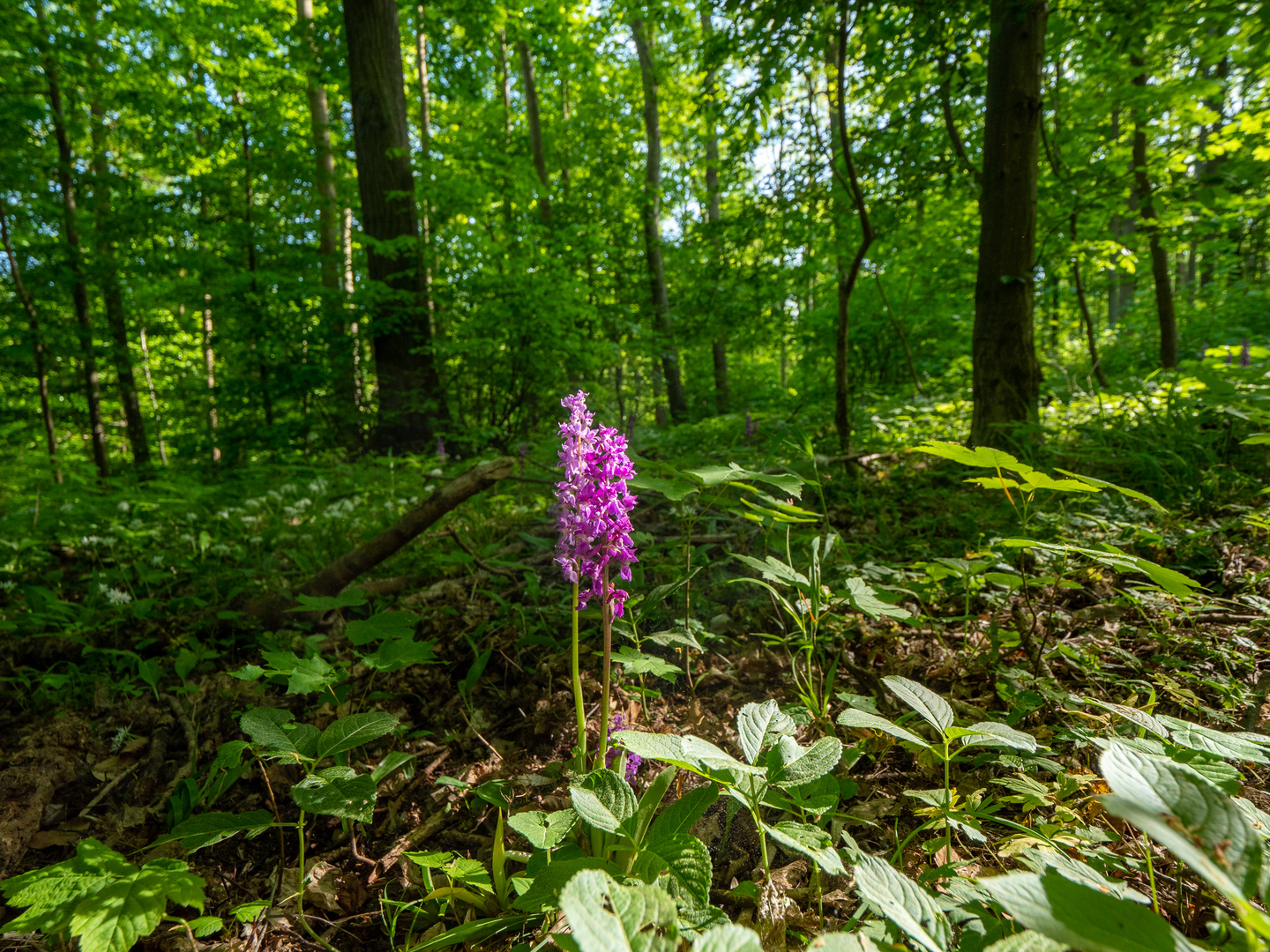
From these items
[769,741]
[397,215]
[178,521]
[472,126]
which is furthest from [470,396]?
[472,126]

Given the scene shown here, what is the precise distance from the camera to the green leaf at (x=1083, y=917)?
588 mm

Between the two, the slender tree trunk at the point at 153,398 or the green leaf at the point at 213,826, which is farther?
the slender tree trunk at the point at 153,398

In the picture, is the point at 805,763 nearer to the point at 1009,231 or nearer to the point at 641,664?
the point at 641,664

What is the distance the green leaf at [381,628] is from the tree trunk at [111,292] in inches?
313

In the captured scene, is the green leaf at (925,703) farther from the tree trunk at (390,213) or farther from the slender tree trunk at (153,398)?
the slender tree trunk at (153,398)

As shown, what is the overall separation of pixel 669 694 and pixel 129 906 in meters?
1.36

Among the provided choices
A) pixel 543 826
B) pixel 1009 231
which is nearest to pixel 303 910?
pixel 543 826

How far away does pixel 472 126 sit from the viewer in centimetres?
1402

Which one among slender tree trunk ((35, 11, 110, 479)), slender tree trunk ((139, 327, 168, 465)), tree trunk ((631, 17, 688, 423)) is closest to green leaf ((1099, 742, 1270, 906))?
slender tree trunk ((35, 11, 110, 479))

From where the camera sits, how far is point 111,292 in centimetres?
808

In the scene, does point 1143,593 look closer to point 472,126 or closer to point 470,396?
point 470,396

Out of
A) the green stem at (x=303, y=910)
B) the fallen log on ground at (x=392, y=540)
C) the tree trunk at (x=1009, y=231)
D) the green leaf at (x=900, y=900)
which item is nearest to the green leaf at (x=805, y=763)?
the green leaf at (x=900, y=900)

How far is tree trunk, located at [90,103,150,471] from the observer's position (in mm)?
6945

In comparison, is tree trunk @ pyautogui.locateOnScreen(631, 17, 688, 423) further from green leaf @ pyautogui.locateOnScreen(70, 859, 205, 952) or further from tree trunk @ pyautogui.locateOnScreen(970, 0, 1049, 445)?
green leaf @ pyautogui.locateOnScreen(70, 859, 205, 952)
